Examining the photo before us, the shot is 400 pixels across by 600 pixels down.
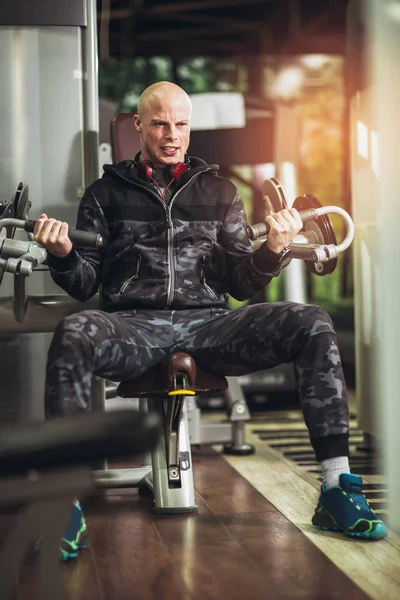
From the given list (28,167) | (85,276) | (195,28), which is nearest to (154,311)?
(85,276)

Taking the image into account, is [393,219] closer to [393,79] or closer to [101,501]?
[393,79]

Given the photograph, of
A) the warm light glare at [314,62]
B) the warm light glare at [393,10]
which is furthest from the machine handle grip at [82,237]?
the warm light glare at [314,62]

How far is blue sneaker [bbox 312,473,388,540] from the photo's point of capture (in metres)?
2.15

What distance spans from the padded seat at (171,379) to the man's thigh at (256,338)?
1.8 inches

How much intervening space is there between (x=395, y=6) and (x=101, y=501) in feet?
5.35

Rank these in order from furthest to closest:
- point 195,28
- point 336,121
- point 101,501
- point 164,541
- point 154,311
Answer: point 336,121 → point 195,28 → point 101,501 → point 154,311 → point 164,541

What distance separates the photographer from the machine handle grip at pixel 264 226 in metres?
2.26

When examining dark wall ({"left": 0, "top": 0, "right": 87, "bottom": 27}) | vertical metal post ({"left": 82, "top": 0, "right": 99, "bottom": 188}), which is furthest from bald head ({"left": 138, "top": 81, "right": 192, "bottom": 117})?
dark wall ({"left": 0, "top": 0, "right": 87, "bottom": 27})

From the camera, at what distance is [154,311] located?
7.80ft

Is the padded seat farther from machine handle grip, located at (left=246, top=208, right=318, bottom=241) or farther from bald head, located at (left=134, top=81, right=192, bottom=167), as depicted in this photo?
bald head, located at (left=134, top=81, right=192, bottom=167)

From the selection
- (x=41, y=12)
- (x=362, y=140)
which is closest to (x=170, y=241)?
(x=41, y=12)

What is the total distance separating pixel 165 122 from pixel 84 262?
46 cm

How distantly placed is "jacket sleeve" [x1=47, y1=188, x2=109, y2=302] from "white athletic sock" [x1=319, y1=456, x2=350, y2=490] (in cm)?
77

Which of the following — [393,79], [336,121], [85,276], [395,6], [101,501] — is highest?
[336,121]
